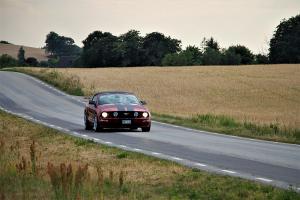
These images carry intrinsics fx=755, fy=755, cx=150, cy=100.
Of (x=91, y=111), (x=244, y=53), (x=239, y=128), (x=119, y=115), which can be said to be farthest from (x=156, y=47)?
(x=119, y=115)

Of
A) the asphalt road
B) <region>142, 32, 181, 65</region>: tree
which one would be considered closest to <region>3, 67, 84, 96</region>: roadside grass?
the asphalt road

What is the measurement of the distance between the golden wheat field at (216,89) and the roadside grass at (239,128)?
19.0ft

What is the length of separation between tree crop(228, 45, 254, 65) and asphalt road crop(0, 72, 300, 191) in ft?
344

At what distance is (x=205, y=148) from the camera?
68.5ft

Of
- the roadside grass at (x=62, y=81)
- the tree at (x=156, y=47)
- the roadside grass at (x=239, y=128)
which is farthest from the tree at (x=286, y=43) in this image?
the roadside grass at (x=239, y=128)

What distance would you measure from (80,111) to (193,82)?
109 feet

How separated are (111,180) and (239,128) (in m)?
20.1

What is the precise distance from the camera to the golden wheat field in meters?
47.8

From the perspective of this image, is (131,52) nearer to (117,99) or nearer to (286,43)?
(286,43)

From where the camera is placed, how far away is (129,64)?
137m

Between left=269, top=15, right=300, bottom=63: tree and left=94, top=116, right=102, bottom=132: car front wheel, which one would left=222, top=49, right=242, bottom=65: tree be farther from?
left=94, top=116, right=102, bottom=132: car front wheel

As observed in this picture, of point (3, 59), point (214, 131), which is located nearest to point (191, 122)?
point (214, 131)

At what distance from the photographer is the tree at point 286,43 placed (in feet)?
423

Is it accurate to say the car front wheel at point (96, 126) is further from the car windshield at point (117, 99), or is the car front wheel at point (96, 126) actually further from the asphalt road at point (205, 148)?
the car windshield at point (117, 99)
